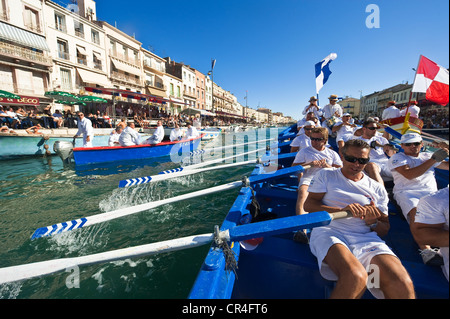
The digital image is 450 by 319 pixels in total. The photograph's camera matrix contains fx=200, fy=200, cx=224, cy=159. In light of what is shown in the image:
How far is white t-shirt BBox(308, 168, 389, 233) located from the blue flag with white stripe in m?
8.67

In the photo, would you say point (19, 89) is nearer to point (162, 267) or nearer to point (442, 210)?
point (162, 267)

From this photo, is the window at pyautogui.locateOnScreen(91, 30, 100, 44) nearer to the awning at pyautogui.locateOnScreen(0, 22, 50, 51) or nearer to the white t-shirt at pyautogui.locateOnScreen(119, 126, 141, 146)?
the awning at pyautogui.locateOnScreen(0, 22, 50, 51)

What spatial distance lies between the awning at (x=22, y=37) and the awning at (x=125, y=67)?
302 inches

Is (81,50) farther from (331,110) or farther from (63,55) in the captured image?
(331,110)

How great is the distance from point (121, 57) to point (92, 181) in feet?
88.7

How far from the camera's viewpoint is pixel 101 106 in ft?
79.2

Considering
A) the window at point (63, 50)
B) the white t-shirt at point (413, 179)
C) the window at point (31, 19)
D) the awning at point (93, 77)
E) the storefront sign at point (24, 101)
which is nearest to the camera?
the white t-shirt at point (413, 179)

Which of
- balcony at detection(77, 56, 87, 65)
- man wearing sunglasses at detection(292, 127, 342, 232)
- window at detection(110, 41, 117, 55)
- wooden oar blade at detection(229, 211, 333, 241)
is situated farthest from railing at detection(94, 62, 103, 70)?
wooden oar blade at detection(229, 211, 333, 241)

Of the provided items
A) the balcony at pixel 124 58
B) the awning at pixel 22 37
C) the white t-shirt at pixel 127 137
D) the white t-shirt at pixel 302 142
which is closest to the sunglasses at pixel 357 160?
the white t-shirt at pixel 302 142

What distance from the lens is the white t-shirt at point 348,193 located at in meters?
2.14

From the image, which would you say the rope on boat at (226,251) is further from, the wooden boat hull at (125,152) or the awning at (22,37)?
the awning at (22,37)

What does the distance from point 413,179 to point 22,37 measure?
27.3 meters
